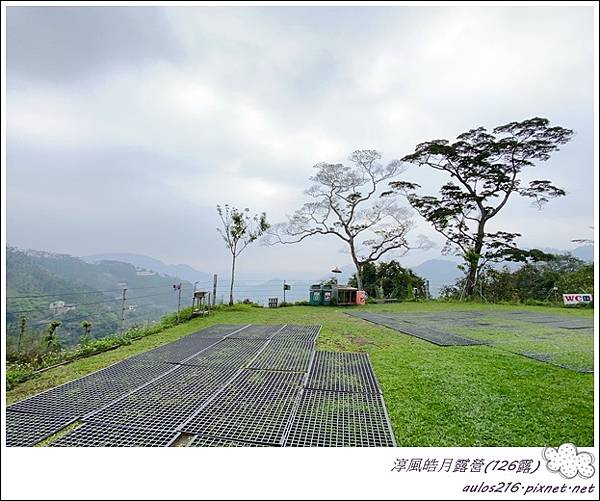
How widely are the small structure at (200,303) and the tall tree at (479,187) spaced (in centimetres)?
757

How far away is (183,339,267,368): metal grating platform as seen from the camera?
2.98m

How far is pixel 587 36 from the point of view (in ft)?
5.33

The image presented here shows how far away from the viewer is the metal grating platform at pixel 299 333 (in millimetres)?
4168

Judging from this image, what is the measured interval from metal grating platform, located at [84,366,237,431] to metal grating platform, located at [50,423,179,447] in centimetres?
6

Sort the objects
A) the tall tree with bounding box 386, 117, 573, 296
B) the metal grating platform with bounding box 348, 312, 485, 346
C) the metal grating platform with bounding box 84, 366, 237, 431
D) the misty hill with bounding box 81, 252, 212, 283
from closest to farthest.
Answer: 1. the metal grating platform with bounding box 84, 366, 237, 431
2. the metal grating platform with bounding box 348, 312, 485, 346
3. the misty hill with bounding box 81, 252, 212, 283
4. the tall tree with bounding box 386, 117, 573, 296

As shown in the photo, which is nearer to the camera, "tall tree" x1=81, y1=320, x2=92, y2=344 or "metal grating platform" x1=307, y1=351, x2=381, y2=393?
"metal grating platform" x1=307, y1=351, x2=381, y2=393

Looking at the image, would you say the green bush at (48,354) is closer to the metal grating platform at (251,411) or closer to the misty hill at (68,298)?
the misty hill at (68,298)

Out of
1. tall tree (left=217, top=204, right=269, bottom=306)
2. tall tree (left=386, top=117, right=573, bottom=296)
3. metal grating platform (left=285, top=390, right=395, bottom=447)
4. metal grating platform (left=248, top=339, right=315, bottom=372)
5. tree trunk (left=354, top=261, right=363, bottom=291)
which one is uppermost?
tall tree (left=386, top=117, right=573, bottom=296)

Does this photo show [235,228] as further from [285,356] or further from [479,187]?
[479,187]

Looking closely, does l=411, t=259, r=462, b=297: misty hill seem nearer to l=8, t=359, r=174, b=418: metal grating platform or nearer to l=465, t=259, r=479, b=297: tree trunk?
l=465, t=259, r=479, b=297: tree trunk

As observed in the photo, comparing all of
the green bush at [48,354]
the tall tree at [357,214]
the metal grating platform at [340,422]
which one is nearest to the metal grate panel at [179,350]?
the green bush at [48,354]

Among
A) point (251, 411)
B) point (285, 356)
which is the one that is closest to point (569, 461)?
point (251, 411)

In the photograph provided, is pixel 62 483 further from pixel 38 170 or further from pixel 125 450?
pixel 38 170

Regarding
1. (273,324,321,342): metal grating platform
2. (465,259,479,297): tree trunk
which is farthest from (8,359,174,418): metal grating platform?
(465,259,479,297): tree trunk
